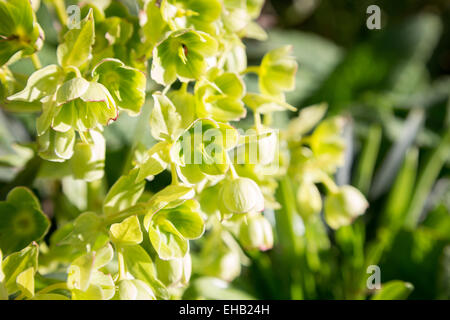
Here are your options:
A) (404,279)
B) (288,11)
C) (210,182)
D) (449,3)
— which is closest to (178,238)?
(210,182)

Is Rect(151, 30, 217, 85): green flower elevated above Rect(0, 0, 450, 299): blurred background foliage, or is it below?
above

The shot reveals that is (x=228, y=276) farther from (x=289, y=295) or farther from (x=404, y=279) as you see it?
(x=404, y=279)

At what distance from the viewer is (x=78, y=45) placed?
32 centimetres

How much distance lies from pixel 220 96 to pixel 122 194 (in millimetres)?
97

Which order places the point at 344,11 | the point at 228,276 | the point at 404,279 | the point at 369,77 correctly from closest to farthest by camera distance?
the point at 228,276
the point at 404,279
the point at 369,77
the point at 344,11

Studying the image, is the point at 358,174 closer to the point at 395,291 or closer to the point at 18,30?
the point at 395,291

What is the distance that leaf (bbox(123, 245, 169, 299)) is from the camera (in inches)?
12.9

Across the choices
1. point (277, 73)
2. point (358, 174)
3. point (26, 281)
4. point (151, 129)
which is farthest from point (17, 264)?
point (358, 174)

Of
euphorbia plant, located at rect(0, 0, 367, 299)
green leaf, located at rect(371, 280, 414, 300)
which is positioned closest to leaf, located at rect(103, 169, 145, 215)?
euphorbia plant, located at rect(0, 0, 367, 299)

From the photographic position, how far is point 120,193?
34cm

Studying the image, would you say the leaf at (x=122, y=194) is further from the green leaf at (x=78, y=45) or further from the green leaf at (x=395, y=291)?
the green leaf at (x=395, y=291)

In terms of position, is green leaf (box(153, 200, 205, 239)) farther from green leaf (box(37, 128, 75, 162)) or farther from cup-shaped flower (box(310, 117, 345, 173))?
cup-shaped flower (box(310, 117, 345, 173))

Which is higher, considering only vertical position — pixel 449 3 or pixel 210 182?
pixel 210 182

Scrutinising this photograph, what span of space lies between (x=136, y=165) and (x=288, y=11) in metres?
0.84
